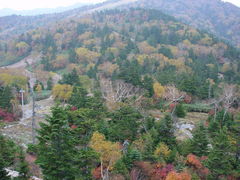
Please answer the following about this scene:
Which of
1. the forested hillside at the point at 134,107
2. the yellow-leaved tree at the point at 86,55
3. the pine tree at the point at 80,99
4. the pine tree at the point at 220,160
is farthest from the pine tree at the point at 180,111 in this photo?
the yellow-leaved tree at the point at 86,55

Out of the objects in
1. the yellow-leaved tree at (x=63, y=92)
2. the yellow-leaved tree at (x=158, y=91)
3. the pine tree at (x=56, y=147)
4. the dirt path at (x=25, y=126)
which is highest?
the pine tree at (x=56, y=147)

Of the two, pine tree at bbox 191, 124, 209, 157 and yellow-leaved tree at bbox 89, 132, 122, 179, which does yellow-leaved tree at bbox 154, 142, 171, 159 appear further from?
yellow-leaved tree at bbox 89, 132, 122, 179

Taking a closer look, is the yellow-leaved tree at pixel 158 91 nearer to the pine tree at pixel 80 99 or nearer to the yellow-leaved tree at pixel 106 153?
the pine tree at pixel 80 99

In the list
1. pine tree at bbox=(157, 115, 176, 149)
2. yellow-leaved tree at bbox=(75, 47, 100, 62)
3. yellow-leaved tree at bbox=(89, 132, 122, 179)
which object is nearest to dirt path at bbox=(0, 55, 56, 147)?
yellow-leaved tree at bbox=(89, 132, 122, 179)

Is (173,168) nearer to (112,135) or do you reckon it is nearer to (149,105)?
(112,135)

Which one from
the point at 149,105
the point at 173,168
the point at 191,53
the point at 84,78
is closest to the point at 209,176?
the point at 173,168
